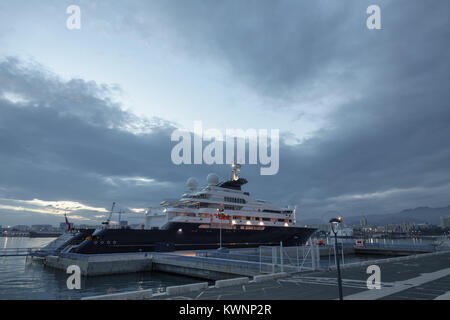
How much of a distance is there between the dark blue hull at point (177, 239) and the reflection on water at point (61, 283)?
4.42 m

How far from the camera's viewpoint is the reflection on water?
17969mm

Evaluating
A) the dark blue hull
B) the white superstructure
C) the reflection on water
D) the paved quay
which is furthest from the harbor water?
the white superstructure

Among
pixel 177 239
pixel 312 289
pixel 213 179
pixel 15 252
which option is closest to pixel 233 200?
pixel 213 179

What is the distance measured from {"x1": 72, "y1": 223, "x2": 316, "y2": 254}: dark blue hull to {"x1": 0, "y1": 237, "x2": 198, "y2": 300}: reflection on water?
A: 4.42 m

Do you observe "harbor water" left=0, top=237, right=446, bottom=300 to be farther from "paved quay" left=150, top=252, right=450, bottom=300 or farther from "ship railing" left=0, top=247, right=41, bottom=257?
"paved quay" left=150, top=252, right=450, bottom=300

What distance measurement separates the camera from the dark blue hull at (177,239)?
2881 centimetres

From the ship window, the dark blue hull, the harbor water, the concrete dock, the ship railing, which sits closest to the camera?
the concrete dock

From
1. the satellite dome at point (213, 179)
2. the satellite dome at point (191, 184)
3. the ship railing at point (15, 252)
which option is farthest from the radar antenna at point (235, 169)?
the ship railing at point (15, 252)

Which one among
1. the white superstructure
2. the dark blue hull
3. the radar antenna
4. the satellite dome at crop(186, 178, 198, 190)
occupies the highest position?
the radar antenna

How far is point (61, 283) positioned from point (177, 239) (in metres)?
13.7

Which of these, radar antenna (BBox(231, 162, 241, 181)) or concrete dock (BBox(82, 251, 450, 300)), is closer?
concrete dock (BBox(82, 251, 450, 300))

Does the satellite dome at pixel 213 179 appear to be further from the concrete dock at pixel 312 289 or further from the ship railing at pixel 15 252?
the concrete dock at pixel 312 289
